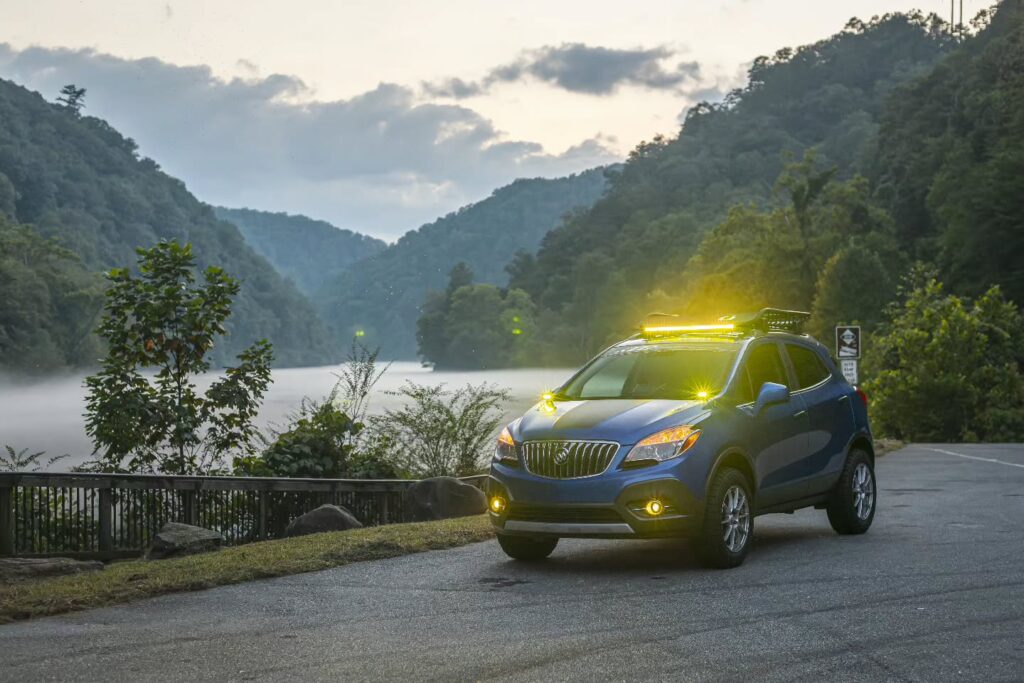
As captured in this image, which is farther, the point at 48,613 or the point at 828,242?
the point at 828,242

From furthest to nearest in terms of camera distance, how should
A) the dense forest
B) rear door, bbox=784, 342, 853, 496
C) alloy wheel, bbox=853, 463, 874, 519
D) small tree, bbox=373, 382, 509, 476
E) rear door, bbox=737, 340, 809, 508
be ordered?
the dense forest < small tree, bbox=373, 382, 509, 476 < alloy wheel, bbox=853, 463, 874, 519 < rear door, bbox=784, 342, 853, 496 < rear door, bbox=737, 340, 809, 508

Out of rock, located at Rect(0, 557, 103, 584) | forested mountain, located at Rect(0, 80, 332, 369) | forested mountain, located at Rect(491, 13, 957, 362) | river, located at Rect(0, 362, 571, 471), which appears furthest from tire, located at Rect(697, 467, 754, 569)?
forested mountain, located at Rect(0, 80, 332, 369)

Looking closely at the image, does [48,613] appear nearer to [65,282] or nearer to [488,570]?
[488,570]

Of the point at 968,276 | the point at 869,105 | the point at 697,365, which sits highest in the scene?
the point at 869,105

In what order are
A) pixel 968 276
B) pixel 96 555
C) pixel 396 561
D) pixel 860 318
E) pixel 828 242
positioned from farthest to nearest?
1. pixel 828 242
2. pixel 860 318
3. pixel 968 276
4. pixel 96 555
5. pixel 396 561

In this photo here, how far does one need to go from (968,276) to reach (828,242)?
14037mm

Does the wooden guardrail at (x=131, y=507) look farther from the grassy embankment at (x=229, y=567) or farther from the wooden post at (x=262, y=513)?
the grassy embankment at (x=229, y=567)

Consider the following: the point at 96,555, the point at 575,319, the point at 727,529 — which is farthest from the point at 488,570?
the point at 575,319

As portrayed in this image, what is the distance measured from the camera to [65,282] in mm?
106625

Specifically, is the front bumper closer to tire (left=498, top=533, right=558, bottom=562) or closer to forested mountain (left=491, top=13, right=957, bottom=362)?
tire (left=498, top=533, right=558, bottom=562)

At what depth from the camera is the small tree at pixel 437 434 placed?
22406mm

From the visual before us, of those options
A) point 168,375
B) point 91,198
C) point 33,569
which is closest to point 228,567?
point 33,569

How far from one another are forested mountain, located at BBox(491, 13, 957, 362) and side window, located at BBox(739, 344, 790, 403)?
217 feet

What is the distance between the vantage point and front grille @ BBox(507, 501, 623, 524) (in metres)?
9.94
